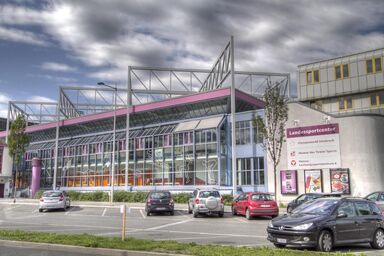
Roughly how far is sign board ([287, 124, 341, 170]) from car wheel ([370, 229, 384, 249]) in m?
21.0

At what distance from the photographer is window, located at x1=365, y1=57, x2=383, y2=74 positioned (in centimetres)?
4059

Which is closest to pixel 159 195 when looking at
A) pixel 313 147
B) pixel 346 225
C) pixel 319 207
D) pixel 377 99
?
pixel 313 147

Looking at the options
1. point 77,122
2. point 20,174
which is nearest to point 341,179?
point 77,122

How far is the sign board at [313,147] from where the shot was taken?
33.4 m

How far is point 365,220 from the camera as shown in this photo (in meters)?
12.4

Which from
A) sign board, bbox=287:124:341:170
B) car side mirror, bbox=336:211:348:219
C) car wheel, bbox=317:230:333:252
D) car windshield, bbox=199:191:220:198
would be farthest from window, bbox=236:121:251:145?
car wheel, bbox=317:230:333:252

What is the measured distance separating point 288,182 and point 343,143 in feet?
18.1

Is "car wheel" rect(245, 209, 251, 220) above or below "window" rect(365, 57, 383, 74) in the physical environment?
below

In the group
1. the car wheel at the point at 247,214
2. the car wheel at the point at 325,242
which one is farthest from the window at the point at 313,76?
the car wheel at the point at 325,242

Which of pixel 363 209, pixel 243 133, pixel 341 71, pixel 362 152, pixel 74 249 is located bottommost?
pixel 74 249

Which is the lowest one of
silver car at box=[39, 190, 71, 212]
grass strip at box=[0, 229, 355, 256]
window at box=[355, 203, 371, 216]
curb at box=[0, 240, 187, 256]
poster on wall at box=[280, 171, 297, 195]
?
curb at box=[0, 240, 187, 256]

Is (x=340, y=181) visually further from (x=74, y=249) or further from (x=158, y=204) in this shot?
(x=74, y=249)

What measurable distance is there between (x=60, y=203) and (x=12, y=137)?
1040 inches

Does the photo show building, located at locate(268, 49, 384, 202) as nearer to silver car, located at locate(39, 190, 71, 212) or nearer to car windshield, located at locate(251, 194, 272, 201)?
car windshield, located at locate(251, 194, 272, 201)
